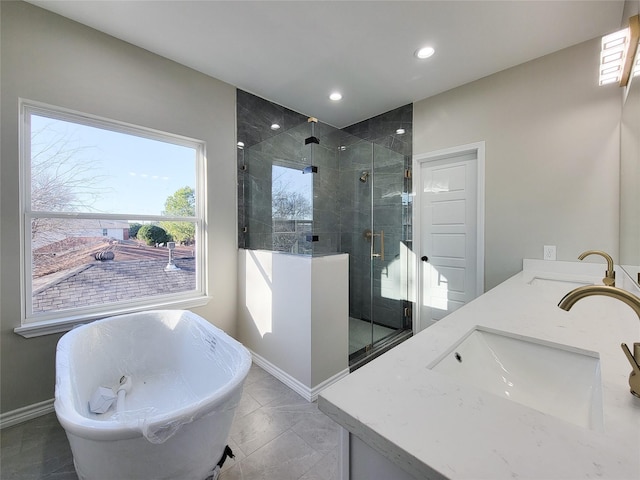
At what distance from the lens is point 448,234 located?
2.98 metres

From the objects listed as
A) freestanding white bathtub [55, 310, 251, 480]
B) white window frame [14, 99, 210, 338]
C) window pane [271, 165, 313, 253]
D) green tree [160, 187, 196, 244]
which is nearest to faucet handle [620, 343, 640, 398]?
freestanding white bathtub [55, 310, 251, 480]

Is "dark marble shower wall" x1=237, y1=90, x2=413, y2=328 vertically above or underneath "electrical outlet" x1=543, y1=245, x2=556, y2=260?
above

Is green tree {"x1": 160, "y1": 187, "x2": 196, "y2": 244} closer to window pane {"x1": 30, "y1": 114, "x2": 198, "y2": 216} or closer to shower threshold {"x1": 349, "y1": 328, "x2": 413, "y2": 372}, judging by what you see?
window pane {"x1": 30, "y1": 114, "x2": 198, "y2": 216}

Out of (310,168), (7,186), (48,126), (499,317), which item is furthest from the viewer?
(310,168)

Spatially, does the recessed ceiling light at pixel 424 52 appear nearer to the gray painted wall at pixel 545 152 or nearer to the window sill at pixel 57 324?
the gray painted wall at pixel 545 152

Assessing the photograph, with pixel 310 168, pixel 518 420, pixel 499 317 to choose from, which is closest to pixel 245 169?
pixel 310 168

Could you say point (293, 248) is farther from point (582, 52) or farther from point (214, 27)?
point (582, 52)

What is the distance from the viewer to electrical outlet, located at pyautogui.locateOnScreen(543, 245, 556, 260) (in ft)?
7.48

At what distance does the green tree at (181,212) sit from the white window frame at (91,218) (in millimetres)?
46

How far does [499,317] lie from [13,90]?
10.5ft

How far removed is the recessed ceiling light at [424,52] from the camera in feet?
7.29

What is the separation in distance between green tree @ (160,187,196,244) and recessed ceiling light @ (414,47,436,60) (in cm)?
244

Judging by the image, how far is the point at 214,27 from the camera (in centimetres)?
200

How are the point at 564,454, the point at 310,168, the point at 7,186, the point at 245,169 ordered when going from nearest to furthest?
the point at 564,454 < the point at 7,186 < the point at 310,168 < the point at 245,169
